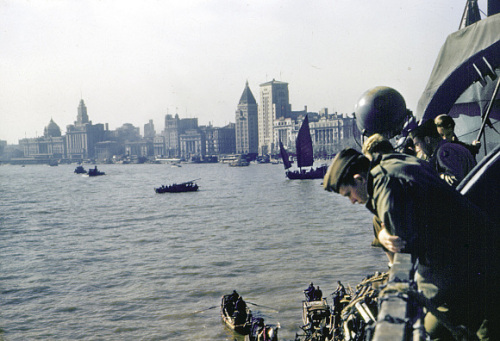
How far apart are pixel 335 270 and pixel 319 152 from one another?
153 m

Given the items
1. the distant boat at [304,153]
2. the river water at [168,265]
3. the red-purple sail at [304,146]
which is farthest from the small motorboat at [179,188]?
the river water at [168,265]

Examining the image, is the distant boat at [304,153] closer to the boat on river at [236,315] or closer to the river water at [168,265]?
the river water at [168,265]

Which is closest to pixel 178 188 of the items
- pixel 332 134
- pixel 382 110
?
pixel 382 110

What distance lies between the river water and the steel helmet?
14147 millimetres

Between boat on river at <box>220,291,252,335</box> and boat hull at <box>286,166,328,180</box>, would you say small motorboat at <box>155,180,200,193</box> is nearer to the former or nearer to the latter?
boat hull at <box>286,166,328,180</box>

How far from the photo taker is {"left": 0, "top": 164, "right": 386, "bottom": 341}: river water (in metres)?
23.9

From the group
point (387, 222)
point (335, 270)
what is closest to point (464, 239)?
point (387, 222)

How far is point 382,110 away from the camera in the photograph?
268 inches

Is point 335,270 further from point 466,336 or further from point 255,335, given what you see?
point 466,336

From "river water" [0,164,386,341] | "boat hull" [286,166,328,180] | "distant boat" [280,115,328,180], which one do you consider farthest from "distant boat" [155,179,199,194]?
"river water" [0,164,386,341]

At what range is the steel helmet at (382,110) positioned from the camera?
6.82 m

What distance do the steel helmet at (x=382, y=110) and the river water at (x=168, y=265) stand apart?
14147 mm

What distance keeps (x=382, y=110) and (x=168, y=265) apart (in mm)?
29503

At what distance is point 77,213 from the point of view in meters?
66.9
